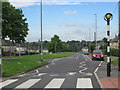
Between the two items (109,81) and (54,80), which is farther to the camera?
(54,80)

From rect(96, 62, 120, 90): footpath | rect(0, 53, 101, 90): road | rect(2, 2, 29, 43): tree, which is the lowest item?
rect(0, 53, 101, 90): road

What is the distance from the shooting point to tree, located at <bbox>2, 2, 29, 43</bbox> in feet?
109

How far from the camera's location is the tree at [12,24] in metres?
33.1

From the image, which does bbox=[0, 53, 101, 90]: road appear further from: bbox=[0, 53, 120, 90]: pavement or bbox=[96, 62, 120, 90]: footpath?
bbox=[96, 62, 120, 90]: footpath

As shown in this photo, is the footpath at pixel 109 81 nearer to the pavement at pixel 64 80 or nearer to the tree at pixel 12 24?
the pavement at pixel 64 80

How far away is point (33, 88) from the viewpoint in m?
10.0

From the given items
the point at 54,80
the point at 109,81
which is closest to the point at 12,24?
the point at 54,80

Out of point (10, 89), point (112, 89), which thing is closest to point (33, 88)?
point (10, 89)

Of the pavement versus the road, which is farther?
the road

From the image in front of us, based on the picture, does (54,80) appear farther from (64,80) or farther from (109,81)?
Result: (109,81)

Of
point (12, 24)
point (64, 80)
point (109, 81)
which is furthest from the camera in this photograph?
point (12, 24)

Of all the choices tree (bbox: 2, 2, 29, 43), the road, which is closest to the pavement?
the road

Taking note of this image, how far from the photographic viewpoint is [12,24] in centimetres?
3400

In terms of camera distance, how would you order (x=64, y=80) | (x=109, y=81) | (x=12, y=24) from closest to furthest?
(x=109, y=81) → (x=64, y=80) → (x=12, y=24)
